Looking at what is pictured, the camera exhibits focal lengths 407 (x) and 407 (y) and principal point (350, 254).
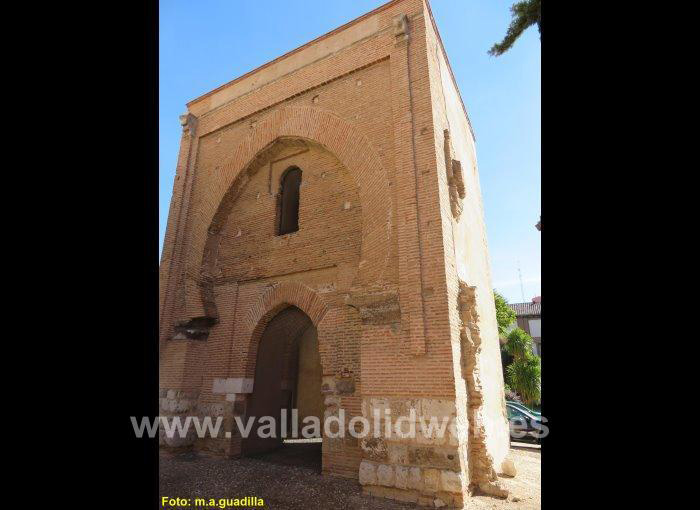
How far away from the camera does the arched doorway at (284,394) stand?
27.2 ft

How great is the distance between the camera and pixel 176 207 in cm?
1055

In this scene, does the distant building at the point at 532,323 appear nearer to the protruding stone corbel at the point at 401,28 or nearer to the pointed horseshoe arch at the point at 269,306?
the pointed horseshoe arch at the point at 269,306

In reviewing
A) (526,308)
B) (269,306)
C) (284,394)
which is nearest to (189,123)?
(269,306)

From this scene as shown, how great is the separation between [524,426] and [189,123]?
1370 cm

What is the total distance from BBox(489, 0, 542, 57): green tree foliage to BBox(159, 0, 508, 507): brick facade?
1.23 m

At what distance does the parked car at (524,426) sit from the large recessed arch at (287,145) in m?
9.23

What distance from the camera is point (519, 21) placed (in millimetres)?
7277

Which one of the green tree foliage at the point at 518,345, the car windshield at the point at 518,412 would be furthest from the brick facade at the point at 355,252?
the green tree foliage at the point at 518,345

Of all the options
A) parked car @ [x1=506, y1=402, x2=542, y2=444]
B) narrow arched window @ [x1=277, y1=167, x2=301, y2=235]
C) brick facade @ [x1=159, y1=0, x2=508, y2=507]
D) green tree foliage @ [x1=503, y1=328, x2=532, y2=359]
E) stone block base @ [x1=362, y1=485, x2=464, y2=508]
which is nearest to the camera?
stone block base @ [x1=362, y1=485, x2=464, y2=508]

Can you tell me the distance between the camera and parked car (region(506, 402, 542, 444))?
1294 cm

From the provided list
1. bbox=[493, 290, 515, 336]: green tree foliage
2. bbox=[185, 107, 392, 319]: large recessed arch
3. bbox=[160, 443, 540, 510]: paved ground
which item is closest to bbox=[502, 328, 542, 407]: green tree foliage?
bbox=[493, 290, 515, 336]: green tree foliage

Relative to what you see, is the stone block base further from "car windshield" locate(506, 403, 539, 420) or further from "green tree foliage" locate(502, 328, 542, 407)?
"green tree foliage" locate(502, 328, 542, 407)

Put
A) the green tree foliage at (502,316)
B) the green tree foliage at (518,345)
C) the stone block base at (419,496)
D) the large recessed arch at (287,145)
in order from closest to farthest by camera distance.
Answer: the stone block base at (419,496) → the large recessed arch at (287,145) → the green tree foliage at (518,345) → the green tree foliage at (502,316)
